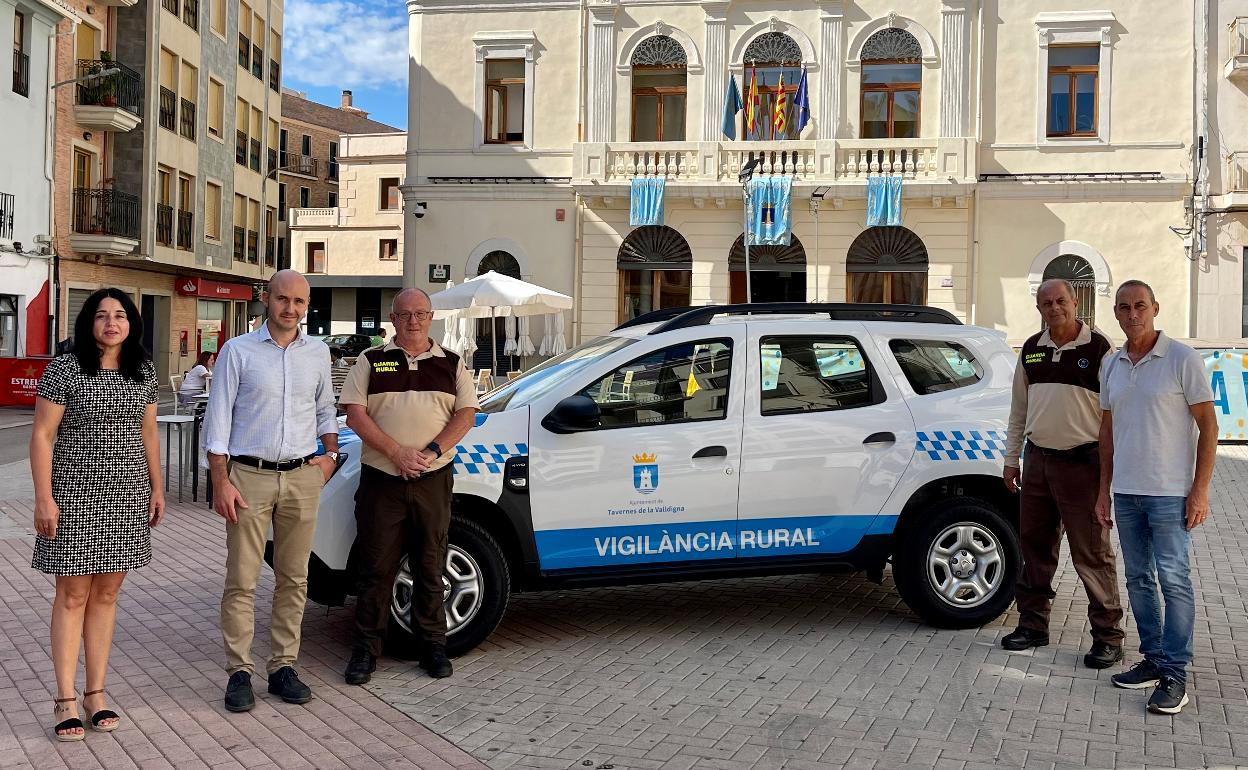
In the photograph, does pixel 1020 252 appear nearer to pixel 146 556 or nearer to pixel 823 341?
pixel 823 341

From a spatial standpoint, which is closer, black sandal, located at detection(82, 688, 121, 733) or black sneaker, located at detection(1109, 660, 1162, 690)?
black sandal, located at detection(82, 688, 121, 733)

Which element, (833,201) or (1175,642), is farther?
(833,201)

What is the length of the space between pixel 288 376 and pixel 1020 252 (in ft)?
76.7

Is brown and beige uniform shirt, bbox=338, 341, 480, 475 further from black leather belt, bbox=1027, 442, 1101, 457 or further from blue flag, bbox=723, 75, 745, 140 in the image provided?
blue flag, bbox=723, 75, 745, 140

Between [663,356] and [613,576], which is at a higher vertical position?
[663,356]

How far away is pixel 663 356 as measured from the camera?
6574 millimetres

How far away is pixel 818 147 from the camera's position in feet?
86.1

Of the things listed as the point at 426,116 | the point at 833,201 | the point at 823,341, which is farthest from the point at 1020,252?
the point at 823,341

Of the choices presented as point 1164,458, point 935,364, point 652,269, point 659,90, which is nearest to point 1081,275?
point 652,269

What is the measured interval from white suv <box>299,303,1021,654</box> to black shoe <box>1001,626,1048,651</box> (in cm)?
35

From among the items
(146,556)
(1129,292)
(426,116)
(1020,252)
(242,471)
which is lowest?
(146,556)

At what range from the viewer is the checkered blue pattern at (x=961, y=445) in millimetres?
6781

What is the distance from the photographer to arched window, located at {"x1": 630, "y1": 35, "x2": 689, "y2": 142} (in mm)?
27438

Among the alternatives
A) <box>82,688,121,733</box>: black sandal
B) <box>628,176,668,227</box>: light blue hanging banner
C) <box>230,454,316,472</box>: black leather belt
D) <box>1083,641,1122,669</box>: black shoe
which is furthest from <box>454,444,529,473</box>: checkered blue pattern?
<box>628,176,668,227</box>: light blue hanging banner
